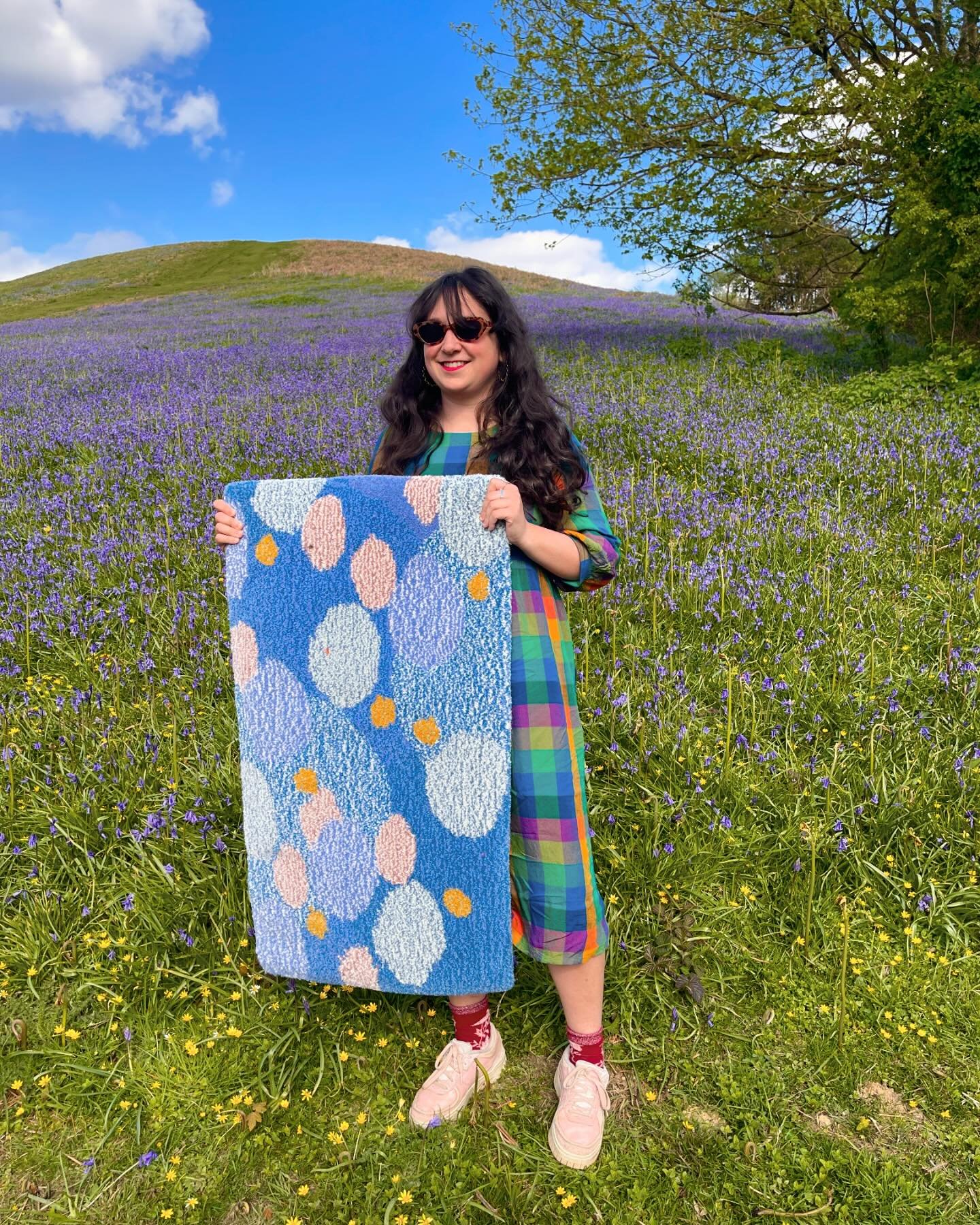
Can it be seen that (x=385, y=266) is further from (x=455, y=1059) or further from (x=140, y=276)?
(x=455, y=1059)

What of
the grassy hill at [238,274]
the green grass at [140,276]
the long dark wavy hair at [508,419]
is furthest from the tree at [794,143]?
the green grass at [140,276]

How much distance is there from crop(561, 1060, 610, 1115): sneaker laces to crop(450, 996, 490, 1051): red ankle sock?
285mm

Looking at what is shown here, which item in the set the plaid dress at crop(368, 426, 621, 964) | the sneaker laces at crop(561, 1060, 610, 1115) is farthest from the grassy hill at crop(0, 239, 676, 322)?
the sneaker laces at crop(561, 1060, 610, 1115)

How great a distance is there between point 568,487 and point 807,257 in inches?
489

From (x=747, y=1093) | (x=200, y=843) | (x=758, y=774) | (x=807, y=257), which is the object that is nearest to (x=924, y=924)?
(x=758, y=774)

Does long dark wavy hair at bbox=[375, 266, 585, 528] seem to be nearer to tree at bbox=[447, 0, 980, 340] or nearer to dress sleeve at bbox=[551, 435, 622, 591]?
dress sleeve at bbox=[551, 435, 622, 591]

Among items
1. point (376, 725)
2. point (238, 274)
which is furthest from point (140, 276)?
point (376, 725)

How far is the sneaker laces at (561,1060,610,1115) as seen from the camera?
6.79 feet

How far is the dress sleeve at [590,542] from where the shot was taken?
6.24ft

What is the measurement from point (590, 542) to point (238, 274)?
56.7m

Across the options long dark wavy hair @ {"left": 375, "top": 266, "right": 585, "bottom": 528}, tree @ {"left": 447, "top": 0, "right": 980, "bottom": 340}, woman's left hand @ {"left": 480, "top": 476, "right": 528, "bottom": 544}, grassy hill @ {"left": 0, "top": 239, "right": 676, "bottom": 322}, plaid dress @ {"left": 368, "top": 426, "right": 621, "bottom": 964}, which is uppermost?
grassy hill @ {"left": 0, "top": 239, "right": 676, "bottom": 322}

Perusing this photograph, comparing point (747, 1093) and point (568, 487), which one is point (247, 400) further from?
point (747, 1093)

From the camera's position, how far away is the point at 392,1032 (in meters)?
2.40

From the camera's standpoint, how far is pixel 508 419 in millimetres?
2031
